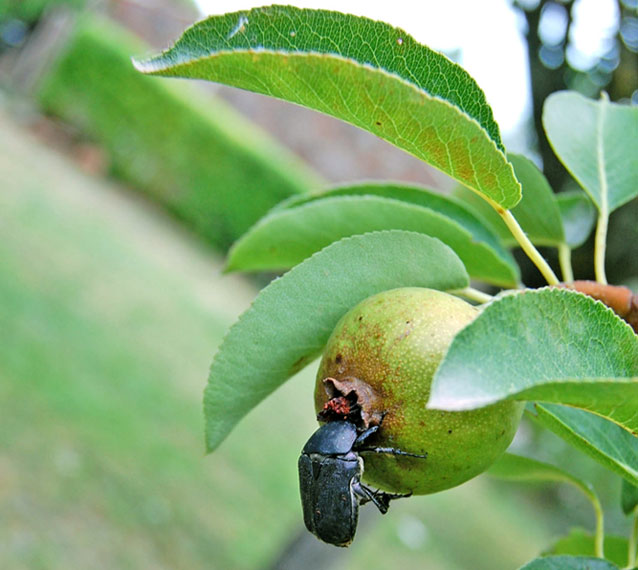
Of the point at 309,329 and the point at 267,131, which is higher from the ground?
the point at 309,329

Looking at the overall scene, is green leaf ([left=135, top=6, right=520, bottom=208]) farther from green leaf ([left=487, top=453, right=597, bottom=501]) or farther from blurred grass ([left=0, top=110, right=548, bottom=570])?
blurred grass ([left=0, top=110, right=548, bottom=570])

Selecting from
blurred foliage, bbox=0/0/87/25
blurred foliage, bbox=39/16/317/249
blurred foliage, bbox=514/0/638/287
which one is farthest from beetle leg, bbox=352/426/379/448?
blurred foliage, bbox=0/0/87/25

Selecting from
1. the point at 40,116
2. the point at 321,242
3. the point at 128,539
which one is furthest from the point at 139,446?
the point at 40,116

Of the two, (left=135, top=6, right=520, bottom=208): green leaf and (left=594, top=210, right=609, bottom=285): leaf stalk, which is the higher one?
(left=135, top=6, right=520, bottom=208): green leaf

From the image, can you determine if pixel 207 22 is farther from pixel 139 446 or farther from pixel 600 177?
pixel 139 446

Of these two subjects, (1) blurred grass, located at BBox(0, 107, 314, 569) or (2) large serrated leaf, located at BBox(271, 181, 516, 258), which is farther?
(1) blurred grass, located at BBox(0, 107, 314, 569)

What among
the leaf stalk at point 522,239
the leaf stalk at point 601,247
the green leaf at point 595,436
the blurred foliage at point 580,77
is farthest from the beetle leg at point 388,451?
the blurred foliage at point 580,77
